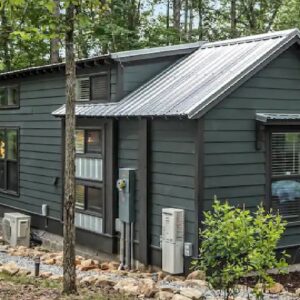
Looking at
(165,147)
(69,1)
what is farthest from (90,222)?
(69,1)

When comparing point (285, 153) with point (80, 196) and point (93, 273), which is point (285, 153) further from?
point (80, 196)

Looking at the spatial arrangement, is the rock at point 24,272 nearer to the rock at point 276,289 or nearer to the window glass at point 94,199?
the window glass at point 94,199

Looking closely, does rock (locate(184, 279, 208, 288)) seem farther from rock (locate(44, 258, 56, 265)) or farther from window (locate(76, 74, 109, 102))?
window (locate(76, 74, 109, 102))

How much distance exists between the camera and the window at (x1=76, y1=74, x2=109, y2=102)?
10.8 m

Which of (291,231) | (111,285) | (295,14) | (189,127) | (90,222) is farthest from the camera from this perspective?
(295,14)

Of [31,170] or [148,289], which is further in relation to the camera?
[31,170]

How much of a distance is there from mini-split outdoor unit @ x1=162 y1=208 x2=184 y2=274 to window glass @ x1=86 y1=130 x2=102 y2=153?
2505mm

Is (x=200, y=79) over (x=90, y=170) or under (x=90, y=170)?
over

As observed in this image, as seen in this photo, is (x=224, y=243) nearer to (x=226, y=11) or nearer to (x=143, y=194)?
(x=143, y=194)

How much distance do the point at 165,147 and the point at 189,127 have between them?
2.32 ft

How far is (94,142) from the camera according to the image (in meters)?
11.0

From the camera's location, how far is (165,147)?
931cm

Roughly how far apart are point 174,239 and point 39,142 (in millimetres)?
5708

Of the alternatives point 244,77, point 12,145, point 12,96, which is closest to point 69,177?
point 244,77
